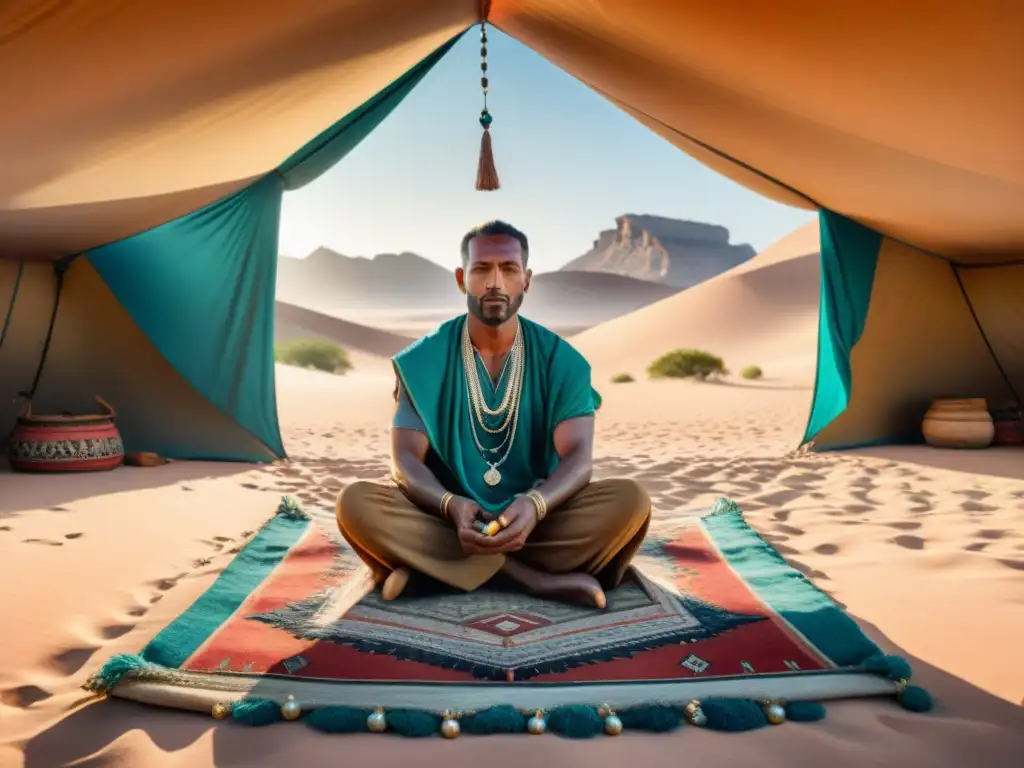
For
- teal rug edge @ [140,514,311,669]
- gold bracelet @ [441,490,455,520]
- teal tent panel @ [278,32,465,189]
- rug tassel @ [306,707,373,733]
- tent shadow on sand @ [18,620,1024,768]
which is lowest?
tent shadow on sand @ [18,620,1024,768]

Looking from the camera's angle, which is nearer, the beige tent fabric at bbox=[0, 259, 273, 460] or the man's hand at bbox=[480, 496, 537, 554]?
the man's hand at bbox=[480, 496, 537, 554]

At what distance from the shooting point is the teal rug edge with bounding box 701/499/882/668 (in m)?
2.06

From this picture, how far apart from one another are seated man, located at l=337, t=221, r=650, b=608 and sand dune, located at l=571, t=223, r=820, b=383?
1926 cm

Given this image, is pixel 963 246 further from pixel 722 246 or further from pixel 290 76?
pixel 722 246

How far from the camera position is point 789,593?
2549 millimetres

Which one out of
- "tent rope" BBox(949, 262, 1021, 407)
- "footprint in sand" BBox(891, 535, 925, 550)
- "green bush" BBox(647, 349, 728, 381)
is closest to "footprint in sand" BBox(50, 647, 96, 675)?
"footprint in sand" BBox(891, 535, 925, 550)

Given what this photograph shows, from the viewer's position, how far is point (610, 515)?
2.46m

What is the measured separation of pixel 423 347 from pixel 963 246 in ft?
16.0

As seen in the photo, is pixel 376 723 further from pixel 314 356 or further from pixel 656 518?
pixel 314 356

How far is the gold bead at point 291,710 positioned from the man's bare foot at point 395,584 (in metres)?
0.70

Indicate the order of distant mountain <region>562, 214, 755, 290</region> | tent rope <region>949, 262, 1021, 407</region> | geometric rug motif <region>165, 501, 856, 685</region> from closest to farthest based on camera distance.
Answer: geometric rug motif <region>165, 501, 856, 685</region> → tent rope <region>949, 262, 1021, 407</region> → distant mountain <region>562, 214, 755, 290</region>

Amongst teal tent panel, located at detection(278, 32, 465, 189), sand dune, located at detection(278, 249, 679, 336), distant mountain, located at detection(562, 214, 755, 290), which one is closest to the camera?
teal tent panel, located at detection(278, 32, 465, 189)

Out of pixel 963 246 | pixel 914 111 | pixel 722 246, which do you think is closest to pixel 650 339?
pixel 963 246

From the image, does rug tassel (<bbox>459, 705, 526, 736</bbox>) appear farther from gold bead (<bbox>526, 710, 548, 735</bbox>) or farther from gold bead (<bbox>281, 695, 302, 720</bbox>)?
gold bead (<bbox>281, 695, 302, 720</bbox>)
